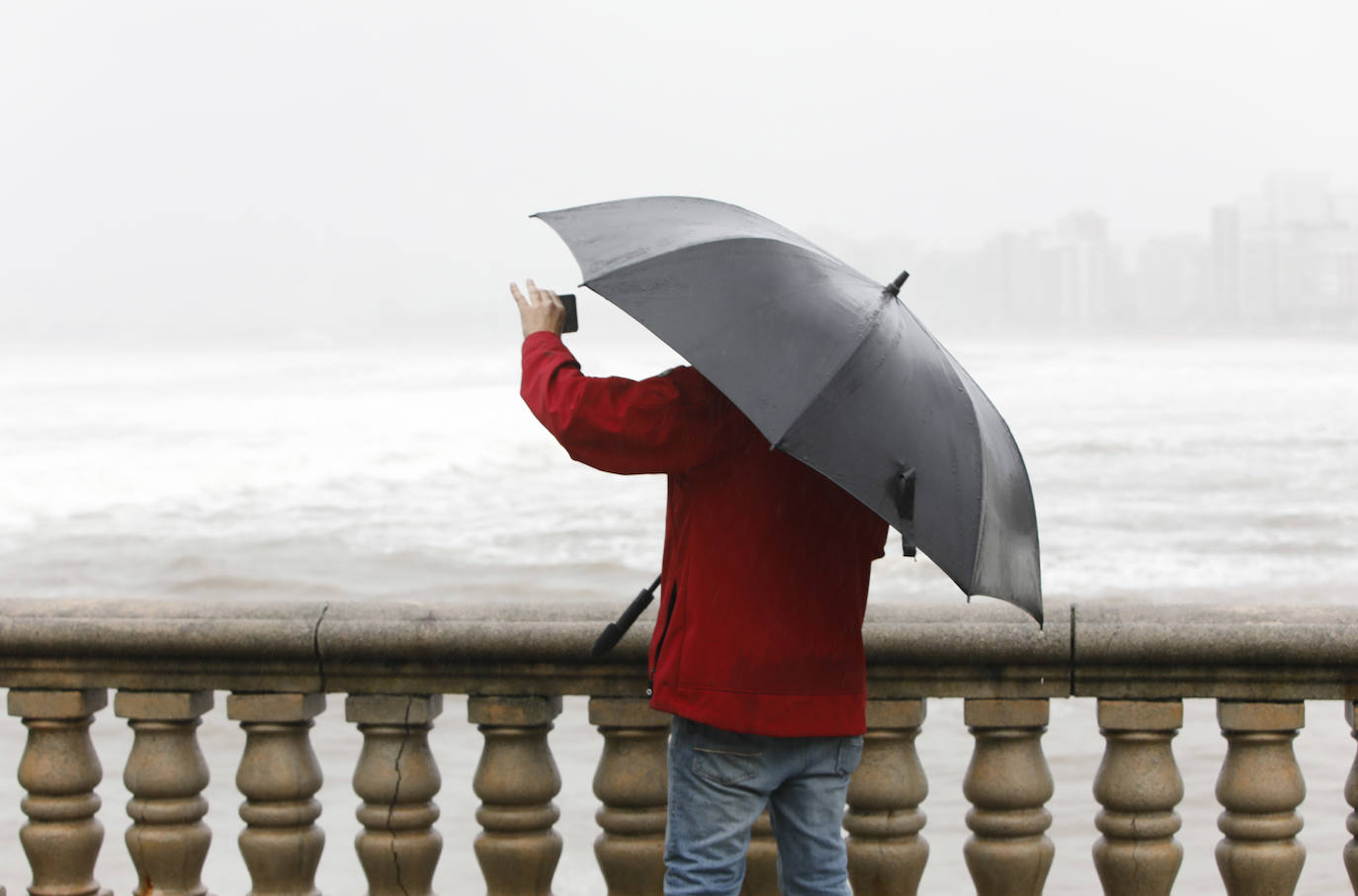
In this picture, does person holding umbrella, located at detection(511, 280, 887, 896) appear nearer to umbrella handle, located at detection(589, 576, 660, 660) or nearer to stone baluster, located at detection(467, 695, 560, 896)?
umbrella handle, located at detection(589, 576, 660, 660)

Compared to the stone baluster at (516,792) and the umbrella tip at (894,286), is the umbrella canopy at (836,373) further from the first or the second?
the stone baluster at (516,792)

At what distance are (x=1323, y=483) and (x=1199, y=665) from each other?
96.0 feet

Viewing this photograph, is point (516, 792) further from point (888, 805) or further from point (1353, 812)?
point (1353, 812)

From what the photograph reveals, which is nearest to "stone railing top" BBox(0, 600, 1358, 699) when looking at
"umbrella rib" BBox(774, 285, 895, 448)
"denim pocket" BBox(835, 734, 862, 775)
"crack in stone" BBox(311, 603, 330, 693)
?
"crack in stone" BBox(311, 603, 330, 693)

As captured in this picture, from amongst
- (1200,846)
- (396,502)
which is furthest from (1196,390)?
(1200,846)

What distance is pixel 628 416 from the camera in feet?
9.04

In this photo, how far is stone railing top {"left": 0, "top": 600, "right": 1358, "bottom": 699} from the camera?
322cm

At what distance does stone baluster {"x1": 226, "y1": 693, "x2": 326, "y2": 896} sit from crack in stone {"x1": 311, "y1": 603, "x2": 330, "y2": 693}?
0.06m

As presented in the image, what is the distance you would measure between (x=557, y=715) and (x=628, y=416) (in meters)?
0.89

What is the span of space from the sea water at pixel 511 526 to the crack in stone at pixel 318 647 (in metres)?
2.00

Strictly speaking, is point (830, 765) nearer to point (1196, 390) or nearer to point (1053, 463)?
point (1053, 463)

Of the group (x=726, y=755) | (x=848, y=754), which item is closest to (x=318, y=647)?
(x=726, y=755)

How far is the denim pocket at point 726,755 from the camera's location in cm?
287

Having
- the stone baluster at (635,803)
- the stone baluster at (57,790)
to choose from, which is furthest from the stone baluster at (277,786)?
the stone baluster at (635,803)
